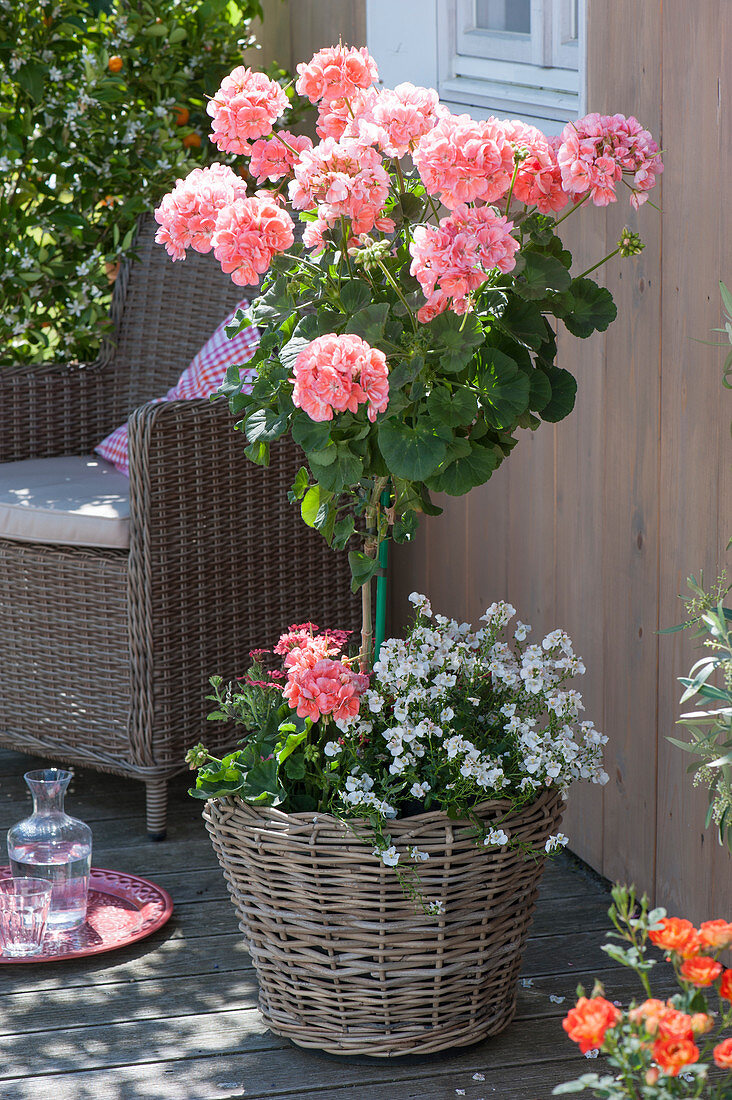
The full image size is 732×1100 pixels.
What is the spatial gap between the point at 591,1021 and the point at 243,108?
1.01 m

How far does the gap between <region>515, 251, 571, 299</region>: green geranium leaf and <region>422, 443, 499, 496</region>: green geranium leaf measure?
0.18 m

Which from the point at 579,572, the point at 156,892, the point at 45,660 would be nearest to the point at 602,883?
the point at 579,572

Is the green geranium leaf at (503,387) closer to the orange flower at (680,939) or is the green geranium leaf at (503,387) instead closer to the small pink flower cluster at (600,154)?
the small pink flower cluster at (600,154)

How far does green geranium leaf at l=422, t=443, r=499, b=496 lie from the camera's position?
1.42 m

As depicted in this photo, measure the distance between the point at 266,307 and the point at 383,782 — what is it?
0.56 m

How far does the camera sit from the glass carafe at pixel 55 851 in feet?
6.24

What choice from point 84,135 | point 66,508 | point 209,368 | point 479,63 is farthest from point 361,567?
point 84,135

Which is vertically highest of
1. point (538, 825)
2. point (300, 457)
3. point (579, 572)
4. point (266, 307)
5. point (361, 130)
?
point (361, 130)

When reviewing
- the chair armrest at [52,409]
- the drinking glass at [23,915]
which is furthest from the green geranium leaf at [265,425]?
the chair armrest at [52,409]

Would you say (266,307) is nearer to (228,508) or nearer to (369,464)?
(369,464)

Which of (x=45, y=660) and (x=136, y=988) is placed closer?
(x=136, y=988)

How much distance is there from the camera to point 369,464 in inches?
57.9

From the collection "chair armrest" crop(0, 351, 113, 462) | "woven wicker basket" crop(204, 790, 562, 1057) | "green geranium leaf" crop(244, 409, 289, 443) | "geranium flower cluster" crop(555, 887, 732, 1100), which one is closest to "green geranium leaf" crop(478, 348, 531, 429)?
"green geranium leaf" crop(244, 409, 289, 443)

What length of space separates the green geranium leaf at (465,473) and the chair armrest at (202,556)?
822mm
